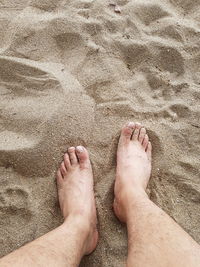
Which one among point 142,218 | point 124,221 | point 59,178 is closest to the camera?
point 142,218

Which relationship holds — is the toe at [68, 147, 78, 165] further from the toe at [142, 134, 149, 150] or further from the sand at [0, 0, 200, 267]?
the toe at [142, 134, 149, 150]

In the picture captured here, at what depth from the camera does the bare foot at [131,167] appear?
6.37ft

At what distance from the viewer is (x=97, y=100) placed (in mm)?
2145

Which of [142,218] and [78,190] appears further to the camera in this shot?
[78,190]

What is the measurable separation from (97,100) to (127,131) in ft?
0.83

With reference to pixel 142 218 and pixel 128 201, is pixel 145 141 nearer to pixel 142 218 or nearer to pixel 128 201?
pixel 128 201

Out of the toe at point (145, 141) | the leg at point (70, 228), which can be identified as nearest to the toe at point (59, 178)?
the leg at point (70, 228)

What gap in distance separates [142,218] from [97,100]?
74cm

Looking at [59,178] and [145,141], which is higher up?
[145,141]

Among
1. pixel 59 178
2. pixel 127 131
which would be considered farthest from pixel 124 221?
pixel 127 131

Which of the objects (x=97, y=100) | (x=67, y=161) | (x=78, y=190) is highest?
(x=97, y=100)

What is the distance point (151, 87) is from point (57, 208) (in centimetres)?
90

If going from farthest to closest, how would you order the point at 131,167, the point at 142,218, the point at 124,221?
the point at 131,167 → the point at 124,221 → the point at 142,218

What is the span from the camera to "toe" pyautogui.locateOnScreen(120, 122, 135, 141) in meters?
A: 2.14
